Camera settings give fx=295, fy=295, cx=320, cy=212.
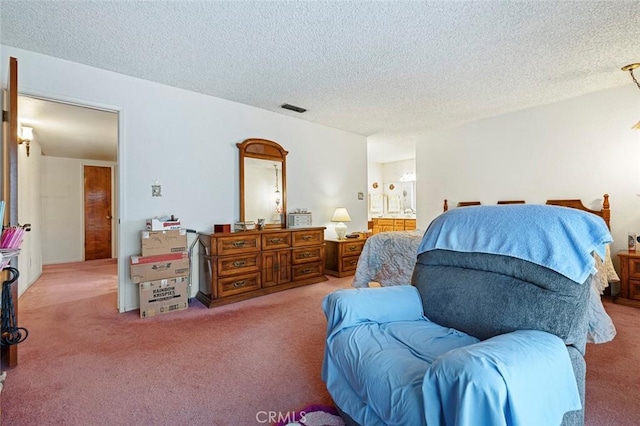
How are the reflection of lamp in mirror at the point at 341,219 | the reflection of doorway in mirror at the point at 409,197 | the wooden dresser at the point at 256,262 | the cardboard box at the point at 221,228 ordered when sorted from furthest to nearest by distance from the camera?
1. the reflection of doorway in mirror at the point at 409,197
2. the reflection of lamp in mirror at the point at 341,219
3. the cardboard box at the point at 221,228
4. the wooden dresser at the point at 256,262

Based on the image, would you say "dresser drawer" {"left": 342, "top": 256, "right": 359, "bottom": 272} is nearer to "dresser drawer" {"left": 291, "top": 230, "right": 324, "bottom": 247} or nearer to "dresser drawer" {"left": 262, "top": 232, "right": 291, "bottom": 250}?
"dresser drawer" {"left": 291, "top": 230, "right": 324, "bottom": 247}

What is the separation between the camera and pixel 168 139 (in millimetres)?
3426

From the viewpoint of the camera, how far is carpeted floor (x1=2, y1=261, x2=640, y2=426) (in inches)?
63.1

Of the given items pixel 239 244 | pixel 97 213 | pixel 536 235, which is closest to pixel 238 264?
pixel 239 244

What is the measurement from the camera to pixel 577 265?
123cm

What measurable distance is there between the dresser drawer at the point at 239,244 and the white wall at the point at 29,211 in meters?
2.48

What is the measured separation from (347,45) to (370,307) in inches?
87.6

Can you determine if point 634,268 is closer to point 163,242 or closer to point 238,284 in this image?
point 238,284

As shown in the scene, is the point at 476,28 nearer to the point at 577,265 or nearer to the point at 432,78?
the point at 432,78

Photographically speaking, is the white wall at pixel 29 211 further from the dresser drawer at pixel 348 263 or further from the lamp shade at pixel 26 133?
the dresser drawer at pixel 348 263

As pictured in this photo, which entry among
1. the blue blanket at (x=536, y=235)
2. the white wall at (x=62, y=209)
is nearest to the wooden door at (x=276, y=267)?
the blue blanket at (x=536, y=235)

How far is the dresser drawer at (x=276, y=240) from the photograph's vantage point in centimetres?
379

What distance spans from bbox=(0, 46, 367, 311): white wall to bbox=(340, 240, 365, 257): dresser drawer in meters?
1.00

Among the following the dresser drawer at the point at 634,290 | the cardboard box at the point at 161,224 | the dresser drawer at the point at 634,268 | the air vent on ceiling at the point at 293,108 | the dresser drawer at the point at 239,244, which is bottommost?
the dresser drawer at the point at 634,290
